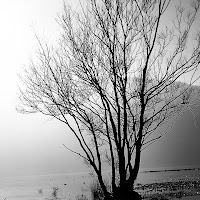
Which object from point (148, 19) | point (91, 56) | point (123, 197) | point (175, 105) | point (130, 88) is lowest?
point (123, 197)

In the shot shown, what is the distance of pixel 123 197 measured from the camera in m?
11.8

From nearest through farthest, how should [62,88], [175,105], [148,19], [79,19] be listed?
1. [148,19]
2. [79,19]
3. [175,105]
4. [62,88]

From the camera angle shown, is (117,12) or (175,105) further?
(175,105)

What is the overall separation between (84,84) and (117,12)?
155 inches

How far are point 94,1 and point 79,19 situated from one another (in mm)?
1239

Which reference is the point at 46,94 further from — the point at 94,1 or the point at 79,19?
the point at 94,1

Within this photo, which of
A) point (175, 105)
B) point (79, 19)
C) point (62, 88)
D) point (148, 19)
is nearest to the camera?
point (148, 19)

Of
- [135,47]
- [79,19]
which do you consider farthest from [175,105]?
[79,19]

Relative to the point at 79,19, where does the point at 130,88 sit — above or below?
below

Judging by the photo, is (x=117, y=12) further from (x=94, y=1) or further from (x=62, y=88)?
(x=62, y=88)

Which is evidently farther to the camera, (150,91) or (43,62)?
(43,62)

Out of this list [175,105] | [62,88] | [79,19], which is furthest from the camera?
[62,88]

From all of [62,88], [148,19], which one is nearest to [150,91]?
[148,19]

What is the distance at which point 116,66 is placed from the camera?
455 inches
